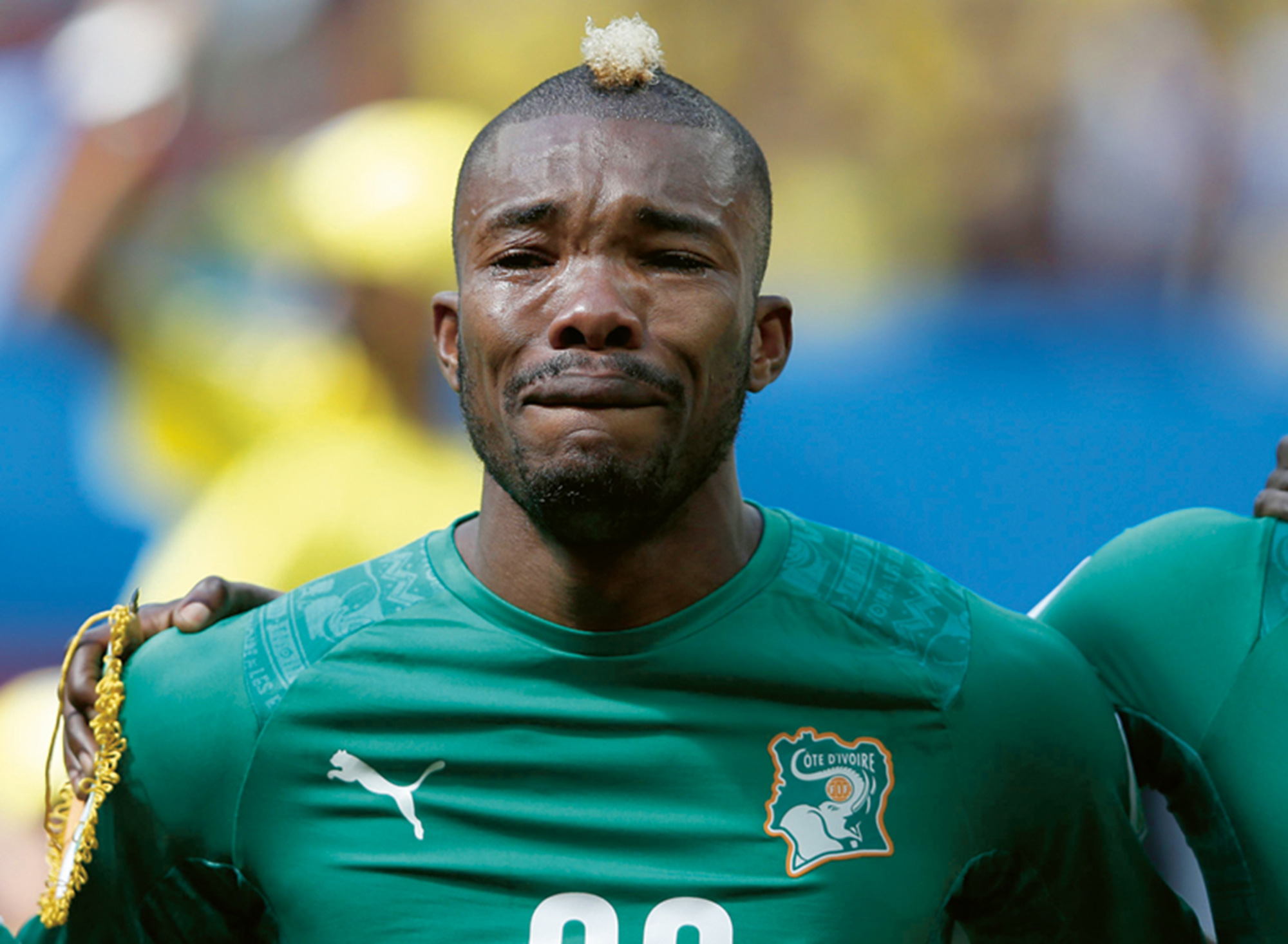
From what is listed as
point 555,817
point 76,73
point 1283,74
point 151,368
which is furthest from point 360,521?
point 1283,74

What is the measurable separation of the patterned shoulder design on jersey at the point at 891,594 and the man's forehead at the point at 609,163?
0.39m

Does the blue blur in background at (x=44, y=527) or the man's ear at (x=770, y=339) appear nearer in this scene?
the man's ear at (x=770, y=339)

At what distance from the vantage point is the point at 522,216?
4.04ft

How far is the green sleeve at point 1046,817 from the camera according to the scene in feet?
4.12

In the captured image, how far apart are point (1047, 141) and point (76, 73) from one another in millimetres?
1833

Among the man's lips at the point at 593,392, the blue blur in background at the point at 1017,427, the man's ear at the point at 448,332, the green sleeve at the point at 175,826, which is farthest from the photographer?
the blue blur in background at the point at 1017,427

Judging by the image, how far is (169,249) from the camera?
2.43 metres

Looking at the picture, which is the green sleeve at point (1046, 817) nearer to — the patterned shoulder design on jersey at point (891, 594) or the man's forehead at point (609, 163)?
the patterned shoulder design on jersey at point (891, 594)

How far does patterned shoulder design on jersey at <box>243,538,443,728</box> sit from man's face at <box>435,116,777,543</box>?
17 cm

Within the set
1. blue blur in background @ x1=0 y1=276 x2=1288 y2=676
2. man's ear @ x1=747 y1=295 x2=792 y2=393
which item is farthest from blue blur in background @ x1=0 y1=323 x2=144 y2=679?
man's ear @ x1=747 y1=295 x2=792 y2=393

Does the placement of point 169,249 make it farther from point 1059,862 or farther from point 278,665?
point 1059,862

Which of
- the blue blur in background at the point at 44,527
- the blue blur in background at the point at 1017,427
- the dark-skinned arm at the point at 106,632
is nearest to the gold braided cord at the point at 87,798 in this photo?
the dark-skinned arm at the point at 106,632

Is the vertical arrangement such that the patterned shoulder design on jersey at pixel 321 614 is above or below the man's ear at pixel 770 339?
below

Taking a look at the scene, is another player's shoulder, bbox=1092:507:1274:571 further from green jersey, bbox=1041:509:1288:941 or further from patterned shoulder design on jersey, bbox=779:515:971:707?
patterned shoulder design on jersey, bbox=779:515:971:707
